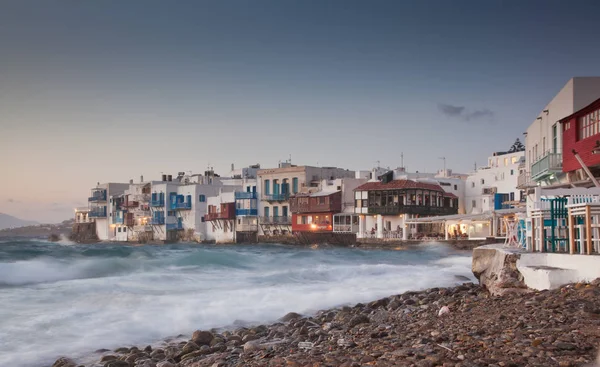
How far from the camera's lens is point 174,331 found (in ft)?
43.7

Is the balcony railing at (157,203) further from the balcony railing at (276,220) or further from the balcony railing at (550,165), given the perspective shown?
the balcony railing at (550,165)

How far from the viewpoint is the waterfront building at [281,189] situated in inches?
2559

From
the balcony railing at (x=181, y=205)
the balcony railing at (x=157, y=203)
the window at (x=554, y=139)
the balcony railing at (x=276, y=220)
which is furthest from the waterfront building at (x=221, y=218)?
the window at (x=554, y=139)

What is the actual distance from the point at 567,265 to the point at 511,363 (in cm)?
471

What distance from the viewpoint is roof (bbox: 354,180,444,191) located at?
185 ft

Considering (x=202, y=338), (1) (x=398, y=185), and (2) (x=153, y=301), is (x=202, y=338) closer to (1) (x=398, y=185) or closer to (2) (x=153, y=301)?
(2) (x=153, y=301)

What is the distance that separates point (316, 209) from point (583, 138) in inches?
1743

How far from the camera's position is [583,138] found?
17250 mm

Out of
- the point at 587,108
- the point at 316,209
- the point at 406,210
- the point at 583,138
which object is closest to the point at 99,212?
the point at 316,209

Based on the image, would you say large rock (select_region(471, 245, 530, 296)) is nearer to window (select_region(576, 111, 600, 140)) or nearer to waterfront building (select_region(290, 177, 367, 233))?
window (select_region(576, 111, 600, 140))

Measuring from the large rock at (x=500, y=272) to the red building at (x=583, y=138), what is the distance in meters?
4.99

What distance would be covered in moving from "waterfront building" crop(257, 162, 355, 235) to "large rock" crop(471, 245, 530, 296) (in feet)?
167

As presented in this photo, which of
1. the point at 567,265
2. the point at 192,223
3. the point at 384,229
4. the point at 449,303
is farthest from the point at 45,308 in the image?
the point at 192,223

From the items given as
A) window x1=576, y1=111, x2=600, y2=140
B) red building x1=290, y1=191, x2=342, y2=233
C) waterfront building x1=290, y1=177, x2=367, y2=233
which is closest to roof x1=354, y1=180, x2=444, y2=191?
waterfront building x1=290, y1=177, x2=367, y2=233
